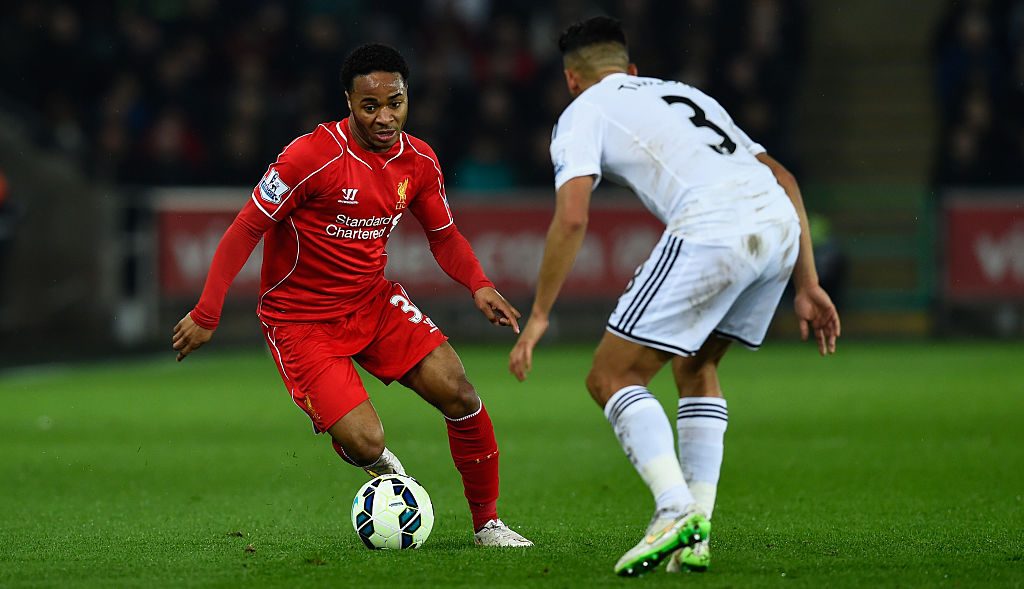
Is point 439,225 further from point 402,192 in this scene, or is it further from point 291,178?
point 291,178

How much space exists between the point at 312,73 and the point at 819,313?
49.5 ft

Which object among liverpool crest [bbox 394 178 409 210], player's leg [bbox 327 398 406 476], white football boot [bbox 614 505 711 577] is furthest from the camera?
liverpool crest [bbox 394 178 409 210]

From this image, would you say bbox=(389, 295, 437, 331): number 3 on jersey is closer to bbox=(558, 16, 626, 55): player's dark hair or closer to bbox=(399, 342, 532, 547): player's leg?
bbox=(399, 342, 532, 547): player's leg

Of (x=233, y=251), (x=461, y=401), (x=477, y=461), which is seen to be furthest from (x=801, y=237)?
(x=233, y=251)

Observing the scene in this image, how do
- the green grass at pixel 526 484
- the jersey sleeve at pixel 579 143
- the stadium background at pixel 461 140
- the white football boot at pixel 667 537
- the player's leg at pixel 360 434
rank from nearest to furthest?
the white football boot at pixel 667 537, the jersey sleeve at pixel 579 143, the green grass at pixel 526 484, the player's leg at pixel 360 434, the stadium background at pixel 461 140

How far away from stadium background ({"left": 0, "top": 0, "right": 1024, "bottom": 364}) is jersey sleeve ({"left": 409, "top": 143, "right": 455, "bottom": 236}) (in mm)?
11150

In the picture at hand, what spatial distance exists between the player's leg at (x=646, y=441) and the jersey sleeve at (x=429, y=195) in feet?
4.43

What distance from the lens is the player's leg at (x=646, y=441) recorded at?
502 cm

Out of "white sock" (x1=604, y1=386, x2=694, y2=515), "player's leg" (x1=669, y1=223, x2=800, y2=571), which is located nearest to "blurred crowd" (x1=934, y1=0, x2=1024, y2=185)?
"player's leg" (x1=669, y1=223, x2=800, y2=571)

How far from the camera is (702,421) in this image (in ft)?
18.4

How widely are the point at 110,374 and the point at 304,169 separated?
9765 mm

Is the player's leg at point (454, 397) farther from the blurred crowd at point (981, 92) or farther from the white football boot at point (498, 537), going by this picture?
the blurred crowd at point (981, 92)

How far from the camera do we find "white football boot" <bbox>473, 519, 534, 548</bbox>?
19.8 feet

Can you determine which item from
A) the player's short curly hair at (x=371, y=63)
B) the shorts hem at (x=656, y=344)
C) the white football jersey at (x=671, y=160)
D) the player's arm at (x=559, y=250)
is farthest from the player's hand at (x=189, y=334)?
the shorts hem at (x=656, y=344)
